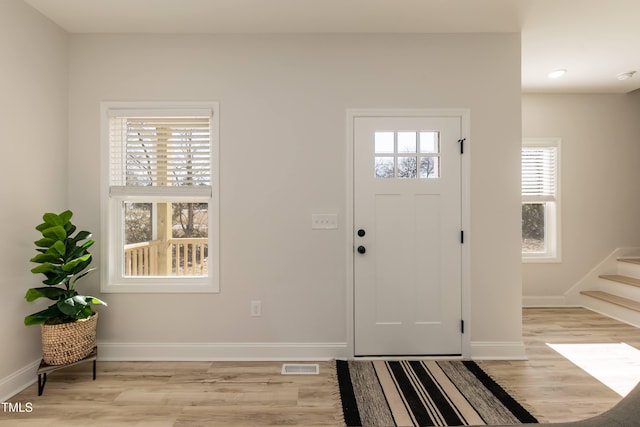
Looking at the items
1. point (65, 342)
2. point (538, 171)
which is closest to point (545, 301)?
point (538, 171)

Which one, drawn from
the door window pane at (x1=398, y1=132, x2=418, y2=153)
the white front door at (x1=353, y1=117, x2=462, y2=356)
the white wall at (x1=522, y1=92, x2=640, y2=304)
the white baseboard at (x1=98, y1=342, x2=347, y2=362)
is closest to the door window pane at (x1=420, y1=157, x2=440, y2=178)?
the white front door at (x1=353, y1=117, x2=462, y2=356)

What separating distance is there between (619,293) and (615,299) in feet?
0.62

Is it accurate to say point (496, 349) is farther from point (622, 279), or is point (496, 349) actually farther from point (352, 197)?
point (622, 279)

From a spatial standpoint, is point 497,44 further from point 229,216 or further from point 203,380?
point 203,380

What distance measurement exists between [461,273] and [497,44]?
1.97 m

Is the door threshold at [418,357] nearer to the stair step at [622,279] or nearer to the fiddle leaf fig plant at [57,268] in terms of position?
the fiddle leaf fig plant at [57,268]

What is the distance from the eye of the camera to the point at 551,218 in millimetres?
4785

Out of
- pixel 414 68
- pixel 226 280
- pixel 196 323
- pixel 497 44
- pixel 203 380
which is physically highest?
pixel 497 44

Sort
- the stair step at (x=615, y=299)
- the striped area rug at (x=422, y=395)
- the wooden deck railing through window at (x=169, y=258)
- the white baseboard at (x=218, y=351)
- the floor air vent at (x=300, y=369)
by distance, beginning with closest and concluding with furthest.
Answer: the striped area rug at (x=422, y=395), the floor air vent at (x=300, y=369), the white baseboard at (x=218, y=351), the wooden deck railing through window at (x=169, y=258), the stair step at (x=615, y=299)

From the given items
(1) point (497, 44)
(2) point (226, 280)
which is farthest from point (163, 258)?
(1) point (497, 44)

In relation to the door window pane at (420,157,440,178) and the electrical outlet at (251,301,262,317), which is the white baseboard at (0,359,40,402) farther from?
the door window pane at (420,157,440,178)

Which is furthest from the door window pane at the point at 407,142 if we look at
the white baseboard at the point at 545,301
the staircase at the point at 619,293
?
the staircase at the point at 619,293

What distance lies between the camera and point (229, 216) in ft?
10.3

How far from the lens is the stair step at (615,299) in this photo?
407 cm
